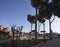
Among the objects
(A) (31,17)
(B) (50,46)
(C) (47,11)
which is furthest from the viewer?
(A) (31,17)

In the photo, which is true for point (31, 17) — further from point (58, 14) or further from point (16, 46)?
point (16, 46)

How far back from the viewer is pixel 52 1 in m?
29.0

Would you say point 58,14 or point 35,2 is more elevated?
point 35,2

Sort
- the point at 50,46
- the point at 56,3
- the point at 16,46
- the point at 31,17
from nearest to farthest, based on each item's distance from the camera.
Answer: the point at 50,46 < the point at 16,46 < the point at 56,3 < the point at 31,17

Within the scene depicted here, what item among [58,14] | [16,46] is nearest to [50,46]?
[16,46]

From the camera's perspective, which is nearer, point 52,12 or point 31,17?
point 52,12

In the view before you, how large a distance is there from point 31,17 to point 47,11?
12.1 metres

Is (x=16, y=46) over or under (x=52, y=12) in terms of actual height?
under

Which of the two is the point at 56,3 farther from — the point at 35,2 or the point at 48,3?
the point at 35,2

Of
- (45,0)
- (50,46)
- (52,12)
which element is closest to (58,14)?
(52,12)

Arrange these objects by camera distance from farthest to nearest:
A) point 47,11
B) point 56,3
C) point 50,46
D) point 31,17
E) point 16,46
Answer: point 31,17 < point 47,11 < point 56,3 < point 16,46 < point 50,46

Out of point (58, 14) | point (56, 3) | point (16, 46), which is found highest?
point (56, 3)

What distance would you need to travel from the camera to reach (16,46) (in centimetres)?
2456

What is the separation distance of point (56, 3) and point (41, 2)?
2953 millimetres
